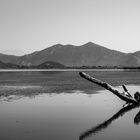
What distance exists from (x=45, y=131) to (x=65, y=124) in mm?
2148

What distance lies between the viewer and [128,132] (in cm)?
1441

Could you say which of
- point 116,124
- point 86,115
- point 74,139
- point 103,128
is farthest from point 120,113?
point 74,139

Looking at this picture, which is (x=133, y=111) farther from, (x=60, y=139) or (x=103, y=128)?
(x=60, y=139)

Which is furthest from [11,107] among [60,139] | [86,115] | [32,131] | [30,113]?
[60,139]

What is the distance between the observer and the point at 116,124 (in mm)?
16641

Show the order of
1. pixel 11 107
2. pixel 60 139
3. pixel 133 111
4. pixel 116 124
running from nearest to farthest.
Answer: pixel 60 139 < pixel 116 124 < pixel 133 111 < pixel 11 107

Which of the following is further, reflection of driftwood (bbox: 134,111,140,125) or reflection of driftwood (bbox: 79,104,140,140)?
reflection of driftwood (bbox: 134,111,140,125)

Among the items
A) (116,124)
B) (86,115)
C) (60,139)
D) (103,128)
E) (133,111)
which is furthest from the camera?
(133,111)

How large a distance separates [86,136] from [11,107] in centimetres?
1106

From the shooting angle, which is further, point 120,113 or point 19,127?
point 120,113

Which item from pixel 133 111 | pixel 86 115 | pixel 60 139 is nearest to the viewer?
pixel 60 139

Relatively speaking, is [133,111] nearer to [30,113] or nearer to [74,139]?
[30,113]

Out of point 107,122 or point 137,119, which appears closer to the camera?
point 107,122

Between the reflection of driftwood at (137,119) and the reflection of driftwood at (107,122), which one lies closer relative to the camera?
the reflection of driftwood at (107,122)
